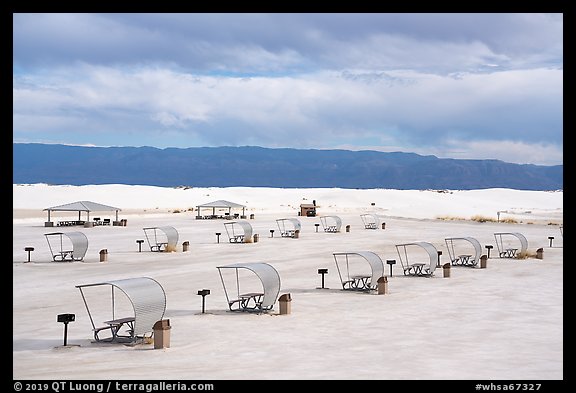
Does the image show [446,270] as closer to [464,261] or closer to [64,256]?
[464,261]

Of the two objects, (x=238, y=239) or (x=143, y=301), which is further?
(x=238, y=239)

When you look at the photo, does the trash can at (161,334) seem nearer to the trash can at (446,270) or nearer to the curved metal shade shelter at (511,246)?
the trash can at (446,270)

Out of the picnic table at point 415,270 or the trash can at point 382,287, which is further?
the picnic table at point 415,270

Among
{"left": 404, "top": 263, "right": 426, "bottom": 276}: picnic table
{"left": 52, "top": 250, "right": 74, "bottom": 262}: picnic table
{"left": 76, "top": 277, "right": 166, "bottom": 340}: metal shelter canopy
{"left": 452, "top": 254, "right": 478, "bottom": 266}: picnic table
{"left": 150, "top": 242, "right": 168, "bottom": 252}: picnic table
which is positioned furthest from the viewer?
{"left": 150, "top": 242, "right": 168, "bottom": 252}: picnic table

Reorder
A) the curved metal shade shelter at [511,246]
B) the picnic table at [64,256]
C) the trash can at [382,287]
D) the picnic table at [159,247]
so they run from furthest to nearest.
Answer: the picnic table at [159,247]
the curved metal shade shelter at [511,246]
the picnic table at [64,256]
the trash can at [382,287]

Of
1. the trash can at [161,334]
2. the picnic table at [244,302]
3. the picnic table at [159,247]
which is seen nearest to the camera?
the trash can at [161,334]

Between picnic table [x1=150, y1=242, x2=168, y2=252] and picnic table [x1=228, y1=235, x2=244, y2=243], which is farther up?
picnic table [x1=228, y1=235, x2=244, y2=243]

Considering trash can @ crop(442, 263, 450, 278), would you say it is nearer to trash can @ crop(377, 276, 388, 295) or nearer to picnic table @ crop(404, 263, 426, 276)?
picnic table @ crop(404, 263, 426, 276)

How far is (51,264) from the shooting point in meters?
29.5

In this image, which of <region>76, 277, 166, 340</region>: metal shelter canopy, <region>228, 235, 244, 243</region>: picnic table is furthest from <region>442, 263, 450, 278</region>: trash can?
<region>228, 235, 244, 243</region>: picnic table

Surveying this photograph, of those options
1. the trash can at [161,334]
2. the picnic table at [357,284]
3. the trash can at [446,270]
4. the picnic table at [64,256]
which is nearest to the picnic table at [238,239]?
the picnic table at [64,256]

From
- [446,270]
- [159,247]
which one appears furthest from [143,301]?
[159,247]
